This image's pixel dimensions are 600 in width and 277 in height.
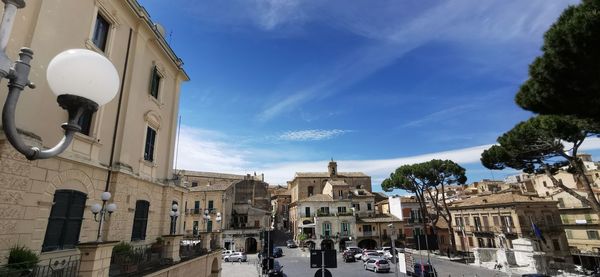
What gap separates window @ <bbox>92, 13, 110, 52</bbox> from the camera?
11.2 metres

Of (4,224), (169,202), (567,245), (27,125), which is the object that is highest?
(27,125)

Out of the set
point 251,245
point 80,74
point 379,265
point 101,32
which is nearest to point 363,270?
point 379,265

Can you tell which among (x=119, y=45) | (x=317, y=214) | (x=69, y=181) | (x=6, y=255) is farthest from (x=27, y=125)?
(x=317, y=214)

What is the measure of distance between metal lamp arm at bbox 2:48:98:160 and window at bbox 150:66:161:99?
A: 43.4 feet

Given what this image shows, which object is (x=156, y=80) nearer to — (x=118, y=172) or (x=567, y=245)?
(x=118, y=172)

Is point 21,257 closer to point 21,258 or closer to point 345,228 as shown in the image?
point 21,258

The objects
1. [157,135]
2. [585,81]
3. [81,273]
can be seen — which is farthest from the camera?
[157,135]

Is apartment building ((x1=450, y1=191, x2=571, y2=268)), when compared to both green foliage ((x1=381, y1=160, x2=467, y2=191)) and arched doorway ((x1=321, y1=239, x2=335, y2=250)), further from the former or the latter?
arched doorway ((x1=321, y1=239, x2=335, y2=250))

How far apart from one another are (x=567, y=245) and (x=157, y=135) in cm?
4863

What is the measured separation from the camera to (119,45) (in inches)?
485

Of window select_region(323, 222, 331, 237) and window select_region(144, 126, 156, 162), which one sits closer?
window select_region(144, 126, 156, 162)

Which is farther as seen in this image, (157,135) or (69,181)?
(157,135)

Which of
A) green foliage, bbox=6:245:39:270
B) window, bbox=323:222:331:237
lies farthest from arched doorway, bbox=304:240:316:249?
green foliage, bbox=6:245:39:270

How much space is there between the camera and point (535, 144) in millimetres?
24516
